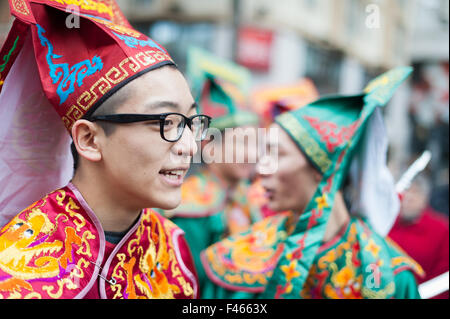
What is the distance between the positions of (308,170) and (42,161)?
1.53m

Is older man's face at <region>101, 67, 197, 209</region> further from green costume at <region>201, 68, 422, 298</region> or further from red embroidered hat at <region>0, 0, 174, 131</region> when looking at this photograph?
green costume at <region>201, 68, 422, 298</region>

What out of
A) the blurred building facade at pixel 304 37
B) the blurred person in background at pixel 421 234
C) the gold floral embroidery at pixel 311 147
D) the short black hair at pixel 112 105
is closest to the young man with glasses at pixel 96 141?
the short black hair at pixel 112 105

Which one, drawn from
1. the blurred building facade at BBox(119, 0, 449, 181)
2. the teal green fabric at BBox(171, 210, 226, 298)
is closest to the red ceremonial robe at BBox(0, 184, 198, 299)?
the teal green fabric at BBox(171, 210, 226, 298)

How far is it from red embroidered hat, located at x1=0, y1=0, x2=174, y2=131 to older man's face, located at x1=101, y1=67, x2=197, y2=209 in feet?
0.23

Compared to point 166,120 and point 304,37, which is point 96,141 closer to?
point 166,120

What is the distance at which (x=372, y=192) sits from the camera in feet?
8.79

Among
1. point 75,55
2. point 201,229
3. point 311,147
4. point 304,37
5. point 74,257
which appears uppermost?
point 304,37

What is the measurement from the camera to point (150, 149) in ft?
5.48

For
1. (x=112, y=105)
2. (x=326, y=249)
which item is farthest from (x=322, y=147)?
(x=112, y=105)

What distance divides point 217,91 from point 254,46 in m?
9.84

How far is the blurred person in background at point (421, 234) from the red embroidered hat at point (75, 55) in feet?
9.06

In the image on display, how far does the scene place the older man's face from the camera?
1.65 meters
